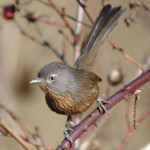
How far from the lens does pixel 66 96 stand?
413 cm

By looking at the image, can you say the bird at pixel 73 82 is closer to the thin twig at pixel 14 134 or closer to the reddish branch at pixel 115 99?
the reddish branch at pixel 115 99

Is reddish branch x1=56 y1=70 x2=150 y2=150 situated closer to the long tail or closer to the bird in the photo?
the bird

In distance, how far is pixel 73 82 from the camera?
4293mm

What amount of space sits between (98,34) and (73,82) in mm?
831

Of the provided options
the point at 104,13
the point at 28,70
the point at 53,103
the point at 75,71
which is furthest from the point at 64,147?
the point at 28,70

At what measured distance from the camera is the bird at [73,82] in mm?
4074

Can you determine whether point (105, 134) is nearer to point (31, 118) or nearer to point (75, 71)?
point (75, 71)

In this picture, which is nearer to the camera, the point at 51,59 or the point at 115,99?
the point at 115,99

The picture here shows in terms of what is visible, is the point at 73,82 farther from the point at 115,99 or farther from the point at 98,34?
the point at 115,99

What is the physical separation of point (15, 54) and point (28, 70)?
0.61 metres

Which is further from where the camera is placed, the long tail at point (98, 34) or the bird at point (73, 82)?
the long tail at point (98, 34)

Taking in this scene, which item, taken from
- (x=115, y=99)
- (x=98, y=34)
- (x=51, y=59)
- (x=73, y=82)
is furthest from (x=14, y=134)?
(x=51, y=59)

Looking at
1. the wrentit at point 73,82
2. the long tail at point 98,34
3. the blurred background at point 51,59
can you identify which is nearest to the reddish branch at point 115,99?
the blurred background at point 51,59

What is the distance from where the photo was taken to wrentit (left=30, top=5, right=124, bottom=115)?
407cm
